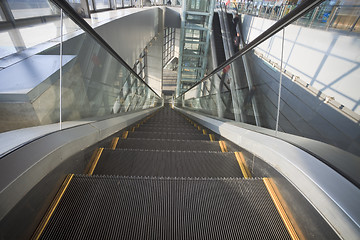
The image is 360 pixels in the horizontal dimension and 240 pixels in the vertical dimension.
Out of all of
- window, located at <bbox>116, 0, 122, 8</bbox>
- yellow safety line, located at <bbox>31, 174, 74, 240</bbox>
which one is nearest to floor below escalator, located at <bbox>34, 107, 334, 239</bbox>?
yellow safety line, located at <bbox>31, 174, 74, 240</bbox>

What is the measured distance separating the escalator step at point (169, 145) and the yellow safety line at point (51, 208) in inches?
44.6

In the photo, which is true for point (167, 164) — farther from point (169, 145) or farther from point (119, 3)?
point (119, 3)

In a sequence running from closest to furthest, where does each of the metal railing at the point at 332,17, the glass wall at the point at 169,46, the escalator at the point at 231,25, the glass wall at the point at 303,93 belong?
the glass wall at the point at 303,93 < the metal railing at the point at 332,17 < the escalator at the point at 231,25 < the glass wall at the point at 169,46

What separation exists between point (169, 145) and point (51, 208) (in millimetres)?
1579

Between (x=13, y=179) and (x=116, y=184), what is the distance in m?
0.52

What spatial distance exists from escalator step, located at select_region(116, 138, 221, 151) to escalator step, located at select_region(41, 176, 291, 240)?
1099 mm

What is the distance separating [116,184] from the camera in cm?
116

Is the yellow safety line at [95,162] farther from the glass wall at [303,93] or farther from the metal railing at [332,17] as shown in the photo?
the metal railing at [332,17]

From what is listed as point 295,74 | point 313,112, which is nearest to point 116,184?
point 313,112

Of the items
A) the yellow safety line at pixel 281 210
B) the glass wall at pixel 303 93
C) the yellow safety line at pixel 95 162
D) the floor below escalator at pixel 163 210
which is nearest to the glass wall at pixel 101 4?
the glass wall at pixel 303 93

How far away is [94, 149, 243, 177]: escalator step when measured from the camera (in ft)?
5.08

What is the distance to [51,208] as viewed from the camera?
3.13 feet

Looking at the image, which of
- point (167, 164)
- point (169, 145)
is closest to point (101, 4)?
point (169, 145)

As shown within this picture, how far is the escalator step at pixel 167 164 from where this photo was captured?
5.08 feet
